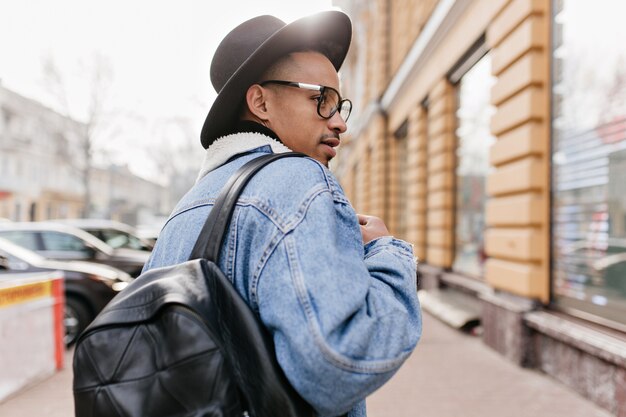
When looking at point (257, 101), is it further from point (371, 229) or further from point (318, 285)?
point (318, 285)

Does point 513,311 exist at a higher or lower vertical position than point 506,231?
lower

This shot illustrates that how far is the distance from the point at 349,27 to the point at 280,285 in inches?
32.0

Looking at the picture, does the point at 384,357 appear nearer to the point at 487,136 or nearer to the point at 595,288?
the point at 595,288

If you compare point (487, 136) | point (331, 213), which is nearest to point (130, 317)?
point (331, 213)

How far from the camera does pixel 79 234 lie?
838 centimetres

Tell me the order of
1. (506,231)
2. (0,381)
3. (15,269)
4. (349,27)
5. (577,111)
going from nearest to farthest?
(349,27), (0,381), (577,111), (506,231), (15,269)

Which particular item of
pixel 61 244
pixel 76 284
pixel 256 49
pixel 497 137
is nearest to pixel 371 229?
pixel 256 49

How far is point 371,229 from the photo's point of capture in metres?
1.27

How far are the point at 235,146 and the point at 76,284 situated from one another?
6.37 metres

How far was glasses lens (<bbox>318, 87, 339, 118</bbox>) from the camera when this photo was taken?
1334 mm

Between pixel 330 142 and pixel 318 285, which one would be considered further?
pixel 330 142

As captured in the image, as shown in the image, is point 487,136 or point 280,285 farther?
point 487,136

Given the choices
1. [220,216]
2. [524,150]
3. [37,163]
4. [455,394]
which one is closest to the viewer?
[220,216]

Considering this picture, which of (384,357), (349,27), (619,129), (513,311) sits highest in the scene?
(619,129)
